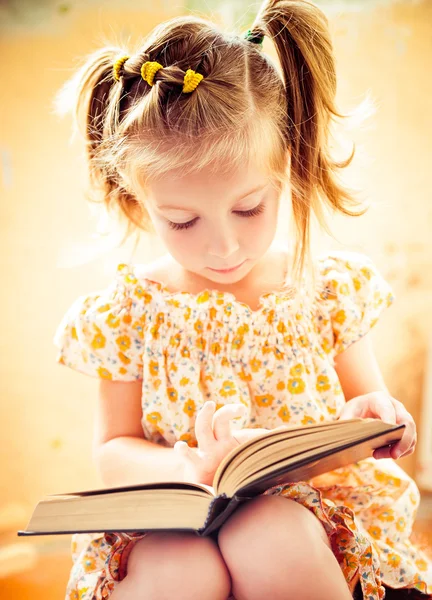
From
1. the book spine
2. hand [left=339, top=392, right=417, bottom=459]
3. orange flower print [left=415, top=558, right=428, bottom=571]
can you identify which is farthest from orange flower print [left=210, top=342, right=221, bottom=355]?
orange flower print [left=415, top=558, right=428, bottom=571]

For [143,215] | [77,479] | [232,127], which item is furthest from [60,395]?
[232,127]

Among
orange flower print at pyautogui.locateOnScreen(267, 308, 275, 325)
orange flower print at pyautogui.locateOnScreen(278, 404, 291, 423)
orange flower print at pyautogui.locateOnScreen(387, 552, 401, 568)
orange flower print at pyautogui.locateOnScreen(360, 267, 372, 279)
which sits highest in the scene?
orange flower print at pyautogui.locateOnScreen(360, 267, 372, 279)

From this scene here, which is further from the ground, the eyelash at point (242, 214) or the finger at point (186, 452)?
the eyelash at point (242, 214)

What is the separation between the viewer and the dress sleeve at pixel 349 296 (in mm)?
1070

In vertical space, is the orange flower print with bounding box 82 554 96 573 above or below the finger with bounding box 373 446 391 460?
below

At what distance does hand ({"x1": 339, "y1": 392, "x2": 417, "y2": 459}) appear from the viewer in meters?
0.88

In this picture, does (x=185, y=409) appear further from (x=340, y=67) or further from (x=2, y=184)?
(x=340, y=67)

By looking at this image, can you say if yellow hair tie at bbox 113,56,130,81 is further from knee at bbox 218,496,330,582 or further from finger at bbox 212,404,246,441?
knee at bbox 218,496,330,582

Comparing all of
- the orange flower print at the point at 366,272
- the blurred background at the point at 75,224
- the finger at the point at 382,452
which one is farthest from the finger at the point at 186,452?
the blurred background at the point at 75,224

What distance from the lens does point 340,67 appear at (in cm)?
153

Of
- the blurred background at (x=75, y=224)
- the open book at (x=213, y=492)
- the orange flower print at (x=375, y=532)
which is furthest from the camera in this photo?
the blurred background at (x=75, y=224)

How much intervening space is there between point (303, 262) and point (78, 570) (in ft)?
1.82

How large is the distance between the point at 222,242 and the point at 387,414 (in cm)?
32

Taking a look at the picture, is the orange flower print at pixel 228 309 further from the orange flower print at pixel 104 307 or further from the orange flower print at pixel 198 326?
the orange flower print at pixel 104 307
